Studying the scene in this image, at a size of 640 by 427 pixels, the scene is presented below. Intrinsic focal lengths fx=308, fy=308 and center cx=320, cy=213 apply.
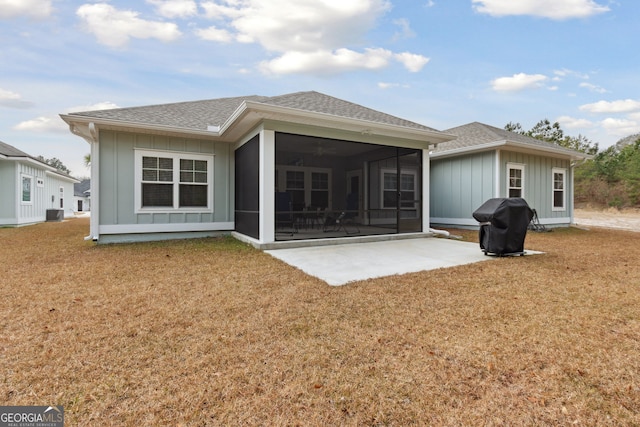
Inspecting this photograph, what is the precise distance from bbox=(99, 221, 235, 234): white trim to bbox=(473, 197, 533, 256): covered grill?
622 cm

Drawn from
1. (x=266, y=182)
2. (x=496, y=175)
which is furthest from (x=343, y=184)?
(x=266, y=182)

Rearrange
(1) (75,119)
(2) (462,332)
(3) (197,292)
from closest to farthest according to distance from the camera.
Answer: (2) (462,332) → (3) (197,292) → (1) (75,119)

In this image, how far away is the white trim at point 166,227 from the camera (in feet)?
24.0

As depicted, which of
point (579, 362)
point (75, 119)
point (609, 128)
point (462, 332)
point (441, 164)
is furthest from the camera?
point (609, 128)

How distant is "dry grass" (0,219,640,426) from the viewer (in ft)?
5.35

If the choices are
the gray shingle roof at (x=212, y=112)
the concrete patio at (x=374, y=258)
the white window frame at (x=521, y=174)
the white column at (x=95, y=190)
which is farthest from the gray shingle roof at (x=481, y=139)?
the white column at (x=95, y=190)

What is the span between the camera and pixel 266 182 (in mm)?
6211

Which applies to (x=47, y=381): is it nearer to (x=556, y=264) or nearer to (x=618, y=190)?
(x=556, y=264)

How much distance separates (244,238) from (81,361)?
17.2 feet

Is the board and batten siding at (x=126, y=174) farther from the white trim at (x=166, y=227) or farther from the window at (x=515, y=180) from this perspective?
the window at (x=515, y=180)

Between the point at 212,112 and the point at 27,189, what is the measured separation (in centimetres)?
1017

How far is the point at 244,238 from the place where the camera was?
24.0 feet

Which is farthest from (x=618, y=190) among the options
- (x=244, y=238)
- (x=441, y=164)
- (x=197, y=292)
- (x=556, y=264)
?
(x=197, y=292)

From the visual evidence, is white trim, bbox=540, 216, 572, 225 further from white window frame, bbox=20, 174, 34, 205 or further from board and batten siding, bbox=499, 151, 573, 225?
white window frame, bbox=20, 174, 34, 205
